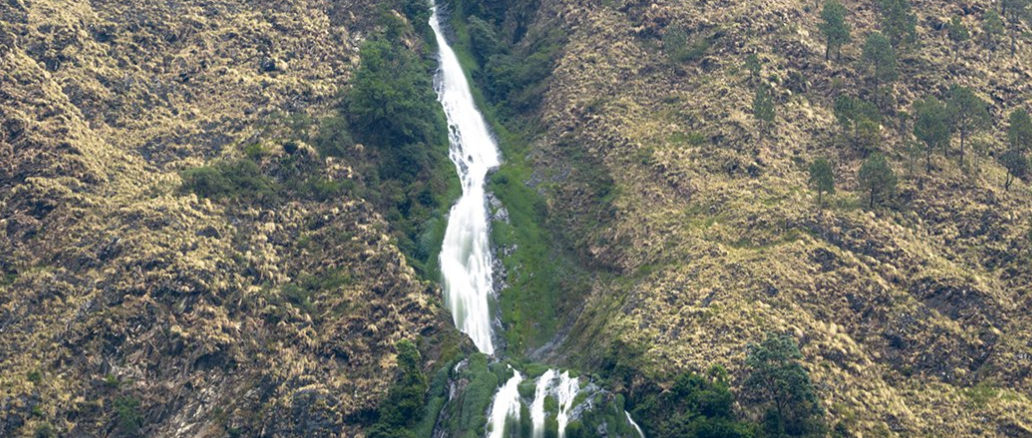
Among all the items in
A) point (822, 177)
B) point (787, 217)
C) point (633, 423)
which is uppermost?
point (822, 177)

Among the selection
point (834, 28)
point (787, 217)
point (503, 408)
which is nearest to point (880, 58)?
point (834, 28)

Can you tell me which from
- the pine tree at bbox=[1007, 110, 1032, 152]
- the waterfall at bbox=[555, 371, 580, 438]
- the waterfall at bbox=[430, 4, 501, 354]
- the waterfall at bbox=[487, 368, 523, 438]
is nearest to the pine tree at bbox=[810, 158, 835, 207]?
the pine tree at bbox=[1007, 110, 1032, 152]

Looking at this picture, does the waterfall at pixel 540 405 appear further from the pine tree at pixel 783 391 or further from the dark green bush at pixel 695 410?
the pine tree at pixel 783 391

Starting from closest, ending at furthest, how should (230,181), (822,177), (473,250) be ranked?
1. (822,177)
2. (230,181)
3. (473,250)

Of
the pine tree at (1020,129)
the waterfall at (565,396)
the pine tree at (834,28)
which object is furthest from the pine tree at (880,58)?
the waterfall at (565,396)

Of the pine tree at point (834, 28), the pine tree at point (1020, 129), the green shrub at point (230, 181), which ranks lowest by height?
the green shrub at point (230, 181)

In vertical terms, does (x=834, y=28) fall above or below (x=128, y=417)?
above

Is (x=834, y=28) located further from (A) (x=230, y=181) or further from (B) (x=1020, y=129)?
(A) (x=230, y=181)
